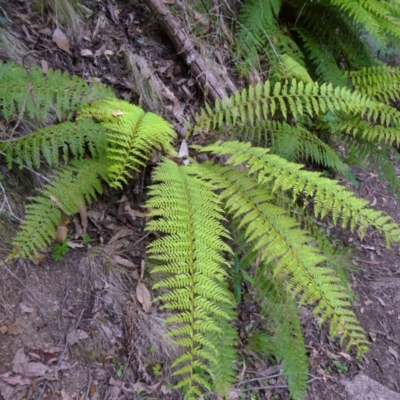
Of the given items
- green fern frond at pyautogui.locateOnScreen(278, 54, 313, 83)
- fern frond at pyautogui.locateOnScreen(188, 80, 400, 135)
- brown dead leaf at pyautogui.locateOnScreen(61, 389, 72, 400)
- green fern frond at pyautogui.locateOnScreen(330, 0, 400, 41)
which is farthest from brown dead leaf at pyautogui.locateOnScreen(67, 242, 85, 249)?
green fern frond at pyautogui.locateOnScreen(330, 0, 400, 41)

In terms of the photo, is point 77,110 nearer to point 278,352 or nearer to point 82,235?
point 82,235

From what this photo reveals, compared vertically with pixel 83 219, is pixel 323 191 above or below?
above

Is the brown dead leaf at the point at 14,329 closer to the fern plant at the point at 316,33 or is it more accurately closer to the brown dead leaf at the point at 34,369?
the brown dead leaf at the point at 34,369

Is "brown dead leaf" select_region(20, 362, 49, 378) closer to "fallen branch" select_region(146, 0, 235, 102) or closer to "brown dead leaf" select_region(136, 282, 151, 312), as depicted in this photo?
"brown dead leaf" select_region(136, 282, 151, 312)

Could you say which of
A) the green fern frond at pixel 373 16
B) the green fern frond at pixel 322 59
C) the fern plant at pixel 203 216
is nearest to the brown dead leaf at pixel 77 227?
the fern plant at pixel 203 216

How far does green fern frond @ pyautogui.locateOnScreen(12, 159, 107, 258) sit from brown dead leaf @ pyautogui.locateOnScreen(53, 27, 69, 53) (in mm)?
1090

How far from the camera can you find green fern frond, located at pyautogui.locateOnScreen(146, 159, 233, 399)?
1.94 metres

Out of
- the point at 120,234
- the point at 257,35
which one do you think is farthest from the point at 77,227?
the point at 257,35

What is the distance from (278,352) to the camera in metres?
2.90

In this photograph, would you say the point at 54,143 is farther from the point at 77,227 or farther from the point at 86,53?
the point at 86,53

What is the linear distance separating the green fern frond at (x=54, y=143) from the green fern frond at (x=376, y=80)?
2.89m

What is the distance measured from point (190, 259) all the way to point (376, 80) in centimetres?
320

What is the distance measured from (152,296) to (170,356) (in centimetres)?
38

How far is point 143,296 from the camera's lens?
2713mm
